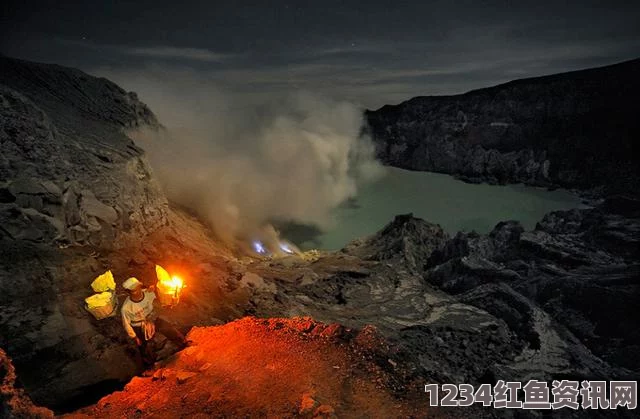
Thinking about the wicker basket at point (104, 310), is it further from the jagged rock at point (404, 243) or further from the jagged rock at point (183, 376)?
the jagged rock at point (404, 243)

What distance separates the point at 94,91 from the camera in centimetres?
1445

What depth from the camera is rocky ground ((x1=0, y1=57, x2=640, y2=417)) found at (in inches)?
209

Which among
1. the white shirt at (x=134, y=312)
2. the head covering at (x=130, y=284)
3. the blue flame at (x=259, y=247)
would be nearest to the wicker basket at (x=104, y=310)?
the white shirt at (x=134, y=312)

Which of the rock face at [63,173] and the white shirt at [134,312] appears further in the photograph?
the rock face at [63,173]

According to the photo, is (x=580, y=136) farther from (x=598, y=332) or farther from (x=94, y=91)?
(x=94, y=91)

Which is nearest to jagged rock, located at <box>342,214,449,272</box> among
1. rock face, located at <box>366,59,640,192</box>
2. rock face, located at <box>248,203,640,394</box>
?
rock face, located at <box>248,203,640,394</box>

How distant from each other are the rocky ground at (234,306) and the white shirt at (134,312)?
692 millimetres

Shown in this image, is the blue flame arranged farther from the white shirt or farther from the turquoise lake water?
the white shirt

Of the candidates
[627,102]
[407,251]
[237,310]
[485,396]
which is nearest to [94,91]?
[237,310]

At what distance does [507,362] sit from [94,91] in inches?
635

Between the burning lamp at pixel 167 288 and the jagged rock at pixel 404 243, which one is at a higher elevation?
the burning lamp at pixel 167 288

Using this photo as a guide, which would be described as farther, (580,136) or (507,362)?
(580,136)

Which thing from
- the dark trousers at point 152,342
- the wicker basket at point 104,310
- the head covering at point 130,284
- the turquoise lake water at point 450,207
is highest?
the head covering at point 130,284

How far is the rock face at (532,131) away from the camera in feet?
102
